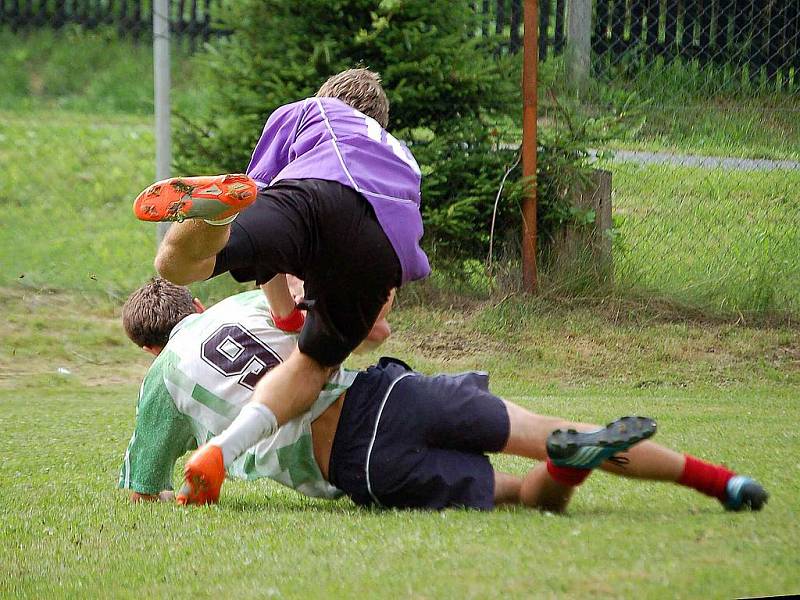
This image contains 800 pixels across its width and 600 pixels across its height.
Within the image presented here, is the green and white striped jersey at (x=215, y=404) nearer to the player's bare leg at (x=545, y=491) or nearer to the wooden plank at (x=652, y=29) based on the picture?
the player's bare leg at (x=545, y=491)

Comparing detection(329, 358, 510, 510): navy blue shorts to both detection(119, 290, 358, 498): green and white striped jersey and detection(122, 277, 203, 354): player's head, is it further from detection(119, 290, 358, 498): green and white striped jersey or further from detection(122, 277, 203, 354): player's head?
detection(122, 277, 203, 354): player's head

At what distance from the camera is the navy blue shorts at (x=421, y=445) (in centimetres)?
377

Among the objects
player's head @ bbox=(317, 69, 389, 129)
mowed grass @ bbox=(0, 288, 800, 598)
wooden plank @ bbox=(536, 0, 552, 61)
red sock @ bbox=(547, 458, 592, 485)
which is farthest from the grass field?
player's head @ bbox=(317, 69, 389, 129)

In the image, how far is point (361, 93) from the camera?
14.7ft

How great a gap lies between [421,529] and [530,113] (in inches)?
215

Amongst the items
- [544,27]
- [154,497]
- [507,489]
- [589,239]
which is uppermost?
[544,27]

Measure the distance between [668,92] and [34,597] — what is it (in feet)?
22.2

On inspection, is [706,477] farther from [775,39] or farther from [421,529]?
[775,39]

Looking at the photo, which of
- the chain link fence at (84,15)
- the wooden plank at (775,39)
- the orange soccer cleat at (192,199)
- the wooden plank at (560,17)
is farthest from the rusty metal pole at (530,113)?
the orange soccer cleat at (192,199)

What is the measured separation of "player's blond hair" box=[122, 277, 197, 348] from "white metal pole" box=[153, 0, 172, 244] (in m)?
4.57

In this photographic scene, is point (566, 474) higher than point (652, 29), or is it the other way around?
point (652, 29)

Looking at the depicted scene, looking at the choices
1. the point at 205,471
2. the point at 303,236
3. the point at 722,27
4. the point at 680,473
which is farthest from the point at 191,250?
the point at 722,27

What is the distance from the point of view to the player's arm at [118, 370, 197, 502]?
3.94 meters

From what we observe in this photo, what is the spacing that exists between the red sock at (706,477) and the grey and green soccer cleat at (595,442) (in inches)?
11.4
